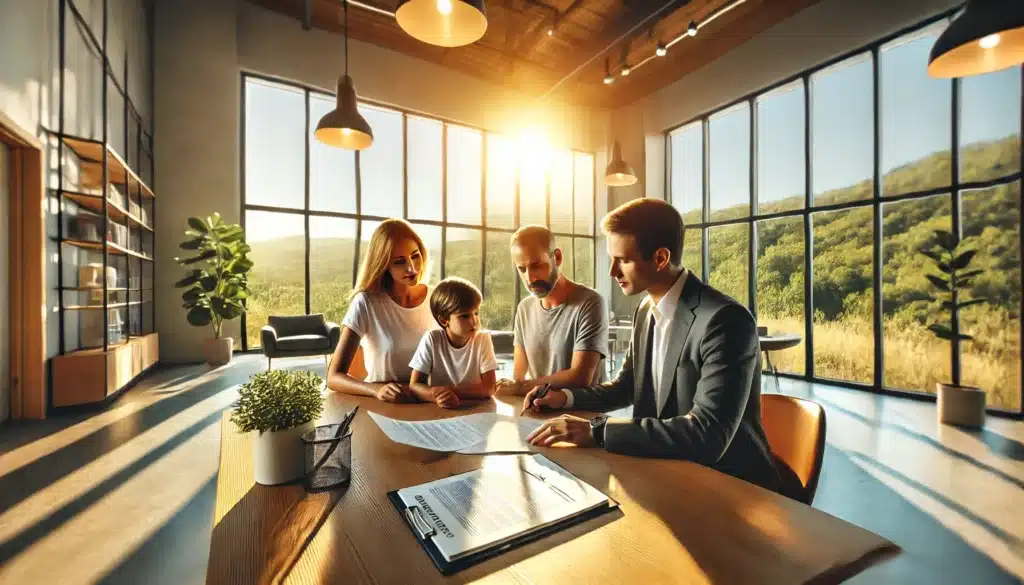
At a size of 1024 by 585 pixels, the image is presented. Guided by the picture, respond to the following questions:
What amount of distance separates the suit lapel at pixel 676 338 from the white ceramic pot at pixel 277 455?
0.95 meters

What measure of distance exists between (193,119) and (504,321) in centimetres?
645

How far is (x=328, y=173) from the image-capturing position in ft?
25.5

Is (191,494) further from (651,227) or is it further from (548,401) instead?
(651,227)

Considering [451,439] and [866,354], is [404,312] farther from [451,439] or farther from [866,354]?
[866,354]

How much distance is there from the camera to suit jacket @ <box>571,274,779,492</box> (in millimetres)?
1047

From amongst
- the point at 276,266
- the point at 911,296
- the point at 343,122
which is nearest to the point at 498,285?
the point at 276,266

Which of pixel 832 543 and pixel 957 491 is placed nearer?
pixel 832 543

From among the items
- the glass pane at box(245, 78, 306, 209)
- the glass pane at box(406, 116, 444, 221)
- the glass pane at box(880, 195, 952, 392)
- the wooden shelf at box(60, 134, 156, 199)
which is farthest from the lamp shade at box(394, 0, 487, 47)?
the glass pane at box(406, 116, 444, 221)

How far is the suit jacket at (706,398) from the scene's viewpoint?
1047 millimetres

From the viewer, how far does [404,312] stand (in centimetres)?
204

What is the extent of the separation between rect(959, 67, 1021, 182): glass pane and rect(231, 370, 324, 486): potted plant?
22.4 feet

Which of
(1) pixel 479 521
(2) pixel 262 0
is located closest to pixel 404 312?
(1) pixel 479 521

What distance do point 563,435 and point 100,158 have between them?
19.5 feet

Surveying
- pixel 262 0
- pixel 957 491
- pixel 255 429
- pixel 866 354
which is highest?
pixel 262 0
